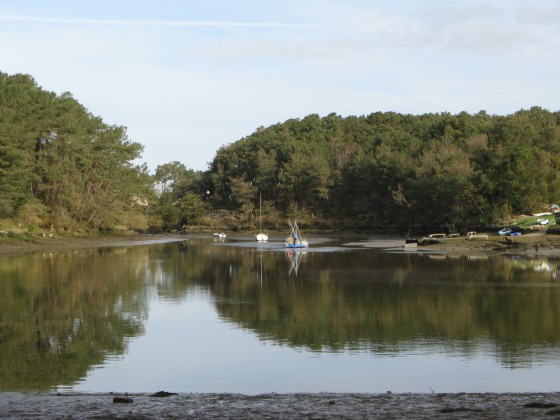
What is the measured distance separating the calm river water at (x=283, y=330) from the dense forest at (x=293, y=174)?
3871 centimetres

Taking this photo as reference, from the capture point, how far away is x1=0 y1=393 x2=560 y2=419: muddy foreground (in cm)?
1150

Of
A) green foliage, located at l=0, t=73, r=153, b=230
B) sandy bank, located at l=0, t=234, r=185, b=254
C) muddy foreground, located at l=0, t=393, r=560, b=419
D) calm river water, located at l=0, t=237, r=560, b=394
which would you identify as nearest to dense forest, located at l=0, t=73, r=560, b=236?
green foliage, located at l=0, t=73, r=153, b=230

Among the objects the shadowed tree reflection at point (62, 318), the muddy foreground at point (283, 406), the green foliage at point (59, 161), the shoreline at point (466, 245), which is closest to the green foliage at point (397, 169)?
the shoreline at point (466, 245)

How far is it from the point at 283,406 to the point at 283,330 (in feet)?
38.5

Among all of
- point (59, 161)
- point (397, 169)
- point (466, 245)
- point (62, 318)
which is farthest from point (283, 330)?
point (397, 169)

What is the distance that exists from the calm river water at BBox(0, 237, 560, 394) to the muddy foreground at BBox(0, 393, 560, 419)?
8.03 feet

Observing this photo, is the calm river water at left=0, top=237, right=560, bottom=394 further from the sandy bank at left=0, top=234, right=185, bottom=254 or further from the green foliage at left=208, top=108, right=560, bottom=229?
the green foliage at left=208, top=108, right=560, bottom=229

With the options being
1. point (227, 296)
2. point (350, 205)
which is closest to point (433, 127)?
point (350, 205)

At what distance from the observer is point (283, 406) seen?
491 inches

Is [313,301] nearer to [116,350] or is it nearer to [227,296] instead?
[227,296]

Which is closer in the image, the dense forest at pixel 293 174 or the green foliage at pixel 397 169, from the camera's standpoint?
the dense forest at pixel 293 174

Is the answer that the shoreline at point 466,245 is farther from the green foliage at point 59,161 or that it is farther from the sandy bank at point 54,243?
the green foliage at point 59,161

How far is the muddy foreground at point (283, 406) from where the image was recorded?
37.7 feet

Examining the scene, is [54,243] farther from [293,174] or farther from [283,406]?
[283,406]
